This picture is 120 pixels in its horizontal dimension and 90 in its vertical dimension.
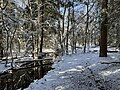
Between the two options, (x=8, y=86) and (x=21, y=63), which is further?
(x=21, y=63)

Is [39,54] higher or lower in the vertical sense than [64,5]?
lower

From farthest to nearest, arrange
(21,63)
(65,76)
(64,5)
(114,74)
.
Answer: (64,5)
(21,63)
(65,76)
(114,74)

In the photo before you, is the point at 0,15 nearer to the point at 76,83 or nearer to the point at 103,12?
the point at 76,83

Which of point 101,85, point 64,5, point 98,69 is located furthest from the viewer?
point 64,5

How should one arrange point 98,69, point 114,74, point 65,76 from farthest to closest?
point 98,69, point 65,76, point 114,74

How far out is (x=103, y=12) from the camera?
57.5ft

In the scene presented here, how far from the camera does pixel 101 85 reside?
451 inches

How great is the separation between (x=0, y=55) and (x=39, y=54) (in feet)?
28.6

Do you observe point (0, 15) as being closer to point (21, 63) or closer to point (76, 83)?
point (76, 83)

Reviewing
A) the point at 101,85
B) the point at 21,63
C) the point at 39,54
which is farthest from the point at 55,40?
the point at 101,85

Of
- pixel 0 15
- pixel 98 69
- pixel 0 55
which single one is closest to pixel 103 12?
pixel 98 69

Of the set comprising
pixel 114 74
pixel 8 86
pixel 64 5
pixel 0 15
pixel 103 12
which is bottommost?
pixel 8 86

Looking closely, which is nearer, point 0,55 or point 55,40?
point 0,55

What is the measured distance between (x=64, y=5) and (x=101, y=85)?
26.3m
